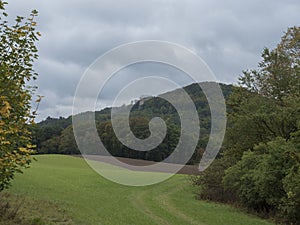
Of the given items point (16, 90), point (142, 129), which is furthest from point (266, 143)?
point (142, 129)

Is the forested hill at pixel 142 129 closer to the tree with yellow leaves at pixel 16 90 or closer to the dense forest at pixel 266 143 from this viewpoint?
the tree with yellow leaves at pixel 16 90

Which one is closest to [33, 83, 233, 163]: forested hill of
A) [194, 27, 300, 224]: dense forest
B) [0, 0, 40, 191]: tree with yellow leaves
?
[0, 0, 40, 191]: tree with yellow leaves

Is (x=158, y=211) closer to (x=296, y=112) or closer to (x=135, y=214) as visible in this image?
(x=135, y=214)

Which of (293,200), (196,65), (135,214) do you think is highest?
(196,65)

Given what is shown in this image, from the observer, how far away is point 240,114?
31500 millimetres

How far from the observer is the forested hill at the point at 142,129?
40.7 metres

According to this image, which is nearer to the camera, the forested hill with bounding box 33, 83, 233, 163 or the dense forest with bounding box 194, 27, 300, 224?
the dense forest with bounding box 194, 27, 300, 224

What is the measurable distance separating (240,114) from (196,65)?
28.8ft

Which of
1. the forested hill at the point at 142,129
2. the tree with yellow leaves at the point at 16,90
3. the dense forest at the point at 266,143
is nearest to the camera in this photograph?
the tree with yellow leaves at the point at 16,90

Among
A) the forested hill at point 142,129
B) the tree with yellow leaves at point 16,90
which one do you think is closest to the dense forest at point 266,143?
the forested hill at point 142,129

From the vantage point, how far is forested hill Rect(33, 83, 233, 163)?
133 feet

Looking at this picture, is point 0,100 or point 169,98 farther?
point 169,98

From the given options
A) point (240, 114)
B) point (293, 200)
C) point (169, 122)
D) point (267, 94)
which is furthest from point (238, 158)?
point (169, 122)

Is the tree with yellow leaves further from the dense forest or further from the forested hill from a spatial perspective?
the dense forest
